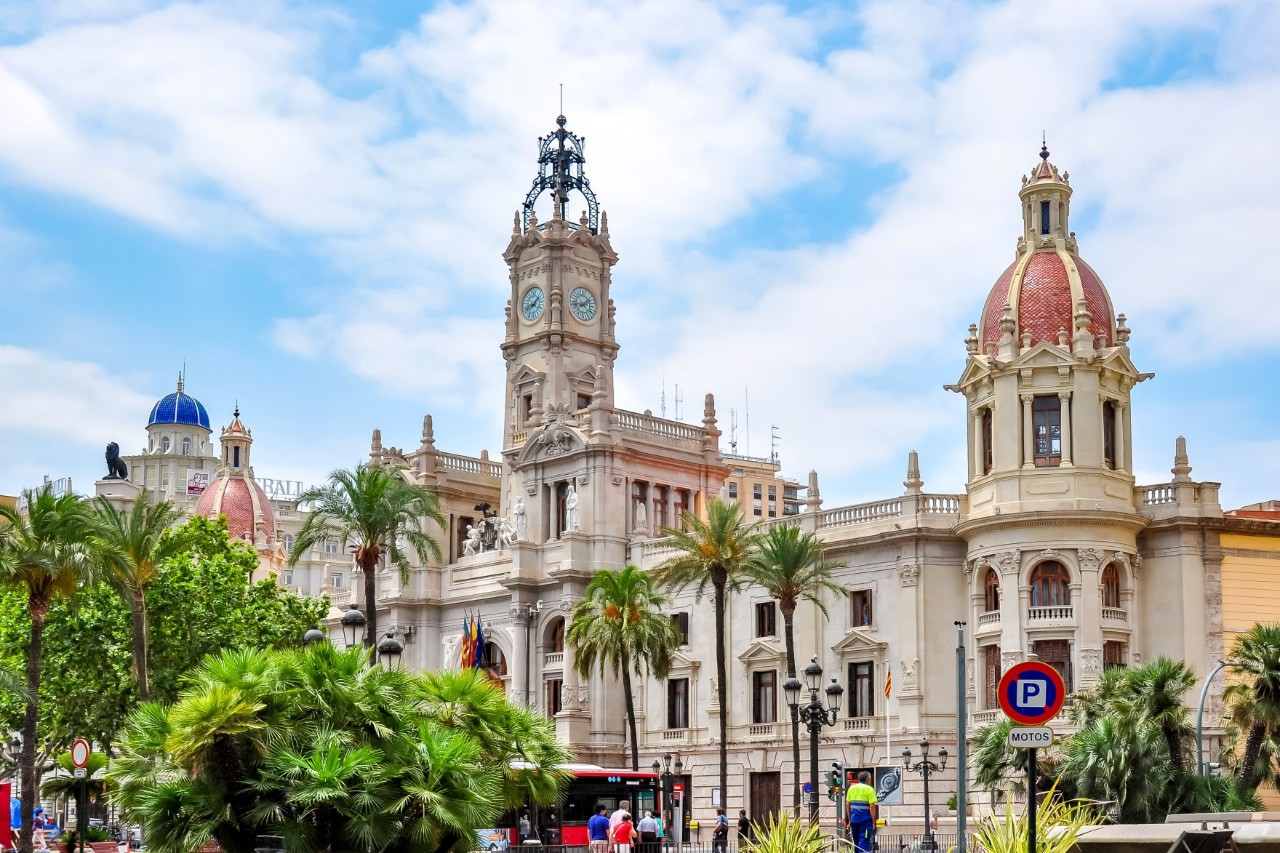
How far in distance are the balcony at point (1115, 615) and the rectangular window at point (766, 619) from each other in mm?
13646

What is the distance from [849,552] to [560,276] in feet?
71.6

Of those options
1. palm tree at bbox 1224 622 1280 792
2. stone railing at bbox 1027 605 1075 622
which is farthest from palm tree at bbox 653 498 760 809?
palm tree at bbox 1224 622 1280 792

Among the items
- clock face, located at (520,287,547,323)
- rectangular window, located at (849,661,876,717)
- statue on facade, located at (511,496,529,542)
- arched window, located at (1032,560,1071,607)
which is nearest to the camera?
arched window, located at (1032,560,1071,607)

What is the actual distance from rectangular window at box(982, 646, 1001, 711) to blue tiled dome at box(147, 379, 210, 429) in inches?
4379

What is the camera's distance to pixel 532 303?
79188 millimetres

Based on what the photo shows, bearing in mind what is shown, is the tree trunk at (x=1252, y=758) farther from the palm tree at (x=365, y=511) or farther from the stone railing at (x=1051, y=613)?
the palm tree at (x=365, y=511)

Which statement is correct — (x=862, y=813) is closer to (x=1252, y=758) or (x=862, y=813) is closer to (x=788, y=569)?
(x=1252, y=758)

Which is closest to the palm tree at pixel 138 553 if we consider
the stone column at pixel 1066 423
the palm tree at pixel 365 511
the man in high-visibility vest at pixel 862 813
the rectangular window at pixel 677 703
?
the palm tree at pixel 365 511

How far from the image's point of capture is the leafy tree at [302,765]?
77.6 ft

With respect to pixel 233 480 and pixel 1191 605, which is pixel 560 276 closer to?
pixel 1191 605

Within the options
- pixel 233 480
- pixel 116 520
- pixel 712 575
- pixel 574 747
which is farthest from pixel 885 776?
pixel 233 480

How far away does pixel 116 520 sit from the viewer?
163ft

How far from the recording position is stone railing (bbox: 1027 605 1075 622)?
55.7 meters

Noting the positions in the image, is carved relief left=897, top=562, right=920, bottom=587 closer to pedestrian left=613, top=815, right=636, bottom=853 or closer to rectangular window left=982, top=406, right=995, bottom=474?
rectangular window left=982, top=406, right=995, bottom=474
